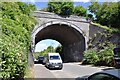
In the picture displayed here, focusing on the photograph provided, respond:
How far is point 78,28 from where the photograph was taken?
32.9 meters

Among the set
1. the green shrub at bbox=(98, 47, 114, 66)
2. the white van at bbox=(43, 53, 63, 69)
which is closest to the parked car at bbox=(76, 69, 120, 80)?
the white van at bbox=(43, 53, 63, 69)

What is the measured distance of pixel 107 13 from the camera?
3366 centimetres

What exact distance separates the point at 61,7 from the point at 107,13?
6.73m

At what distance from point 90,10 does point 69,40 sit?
6.16 meters

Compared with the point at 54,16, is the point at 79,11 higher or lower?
higher

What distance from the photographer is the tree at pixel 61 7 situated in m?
31.6

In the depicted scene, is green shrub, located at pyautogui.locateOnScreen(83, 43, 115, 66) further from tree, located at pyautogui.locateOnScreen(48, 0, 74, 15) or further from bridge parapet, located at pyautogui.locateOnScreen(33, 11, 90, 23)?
tree, located at pyautogui.locateOnScreen(48, 0, 74, 15)

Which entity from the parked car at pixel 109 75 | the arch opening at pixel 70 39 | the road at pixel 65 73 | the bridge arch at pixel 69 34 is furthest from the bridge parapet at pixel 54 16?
the parked car at pixel 109 75

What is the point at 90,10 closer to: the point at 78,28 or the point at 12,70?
the point at 78,28

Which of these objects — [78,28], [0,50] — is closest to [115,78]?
[0,50]

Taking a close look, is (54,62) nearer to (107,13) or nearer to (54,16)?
(54,16)

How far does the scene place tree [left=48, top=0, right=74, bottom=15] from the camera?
31.6 meters

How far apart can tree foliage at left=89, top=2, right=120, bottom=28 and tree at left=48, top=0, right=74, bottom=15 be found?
16.7 ft

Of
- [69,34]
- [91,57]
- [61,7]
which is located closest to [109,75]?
[91,57]
